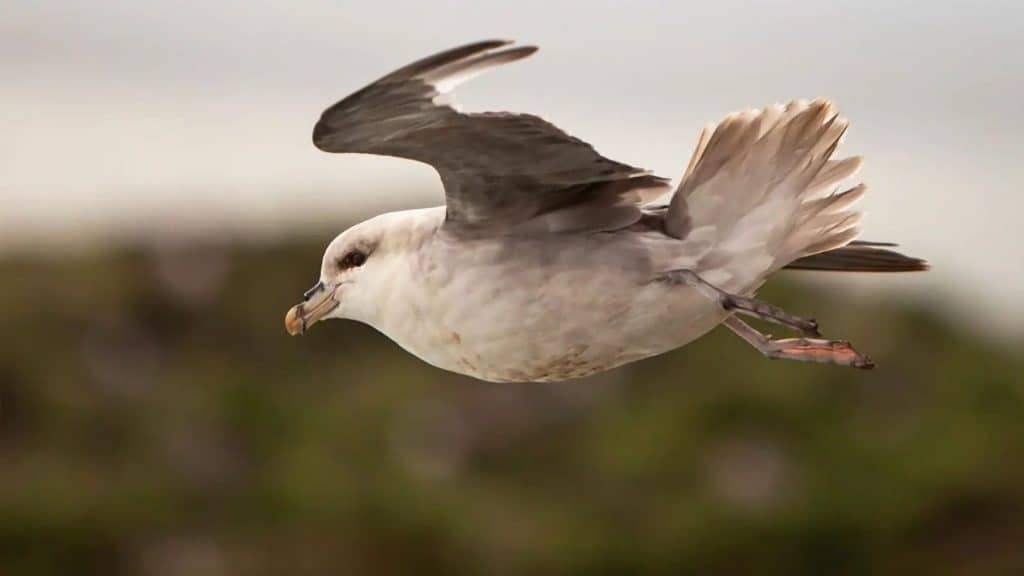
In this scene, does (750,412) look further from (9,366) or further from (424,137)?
(424,137)

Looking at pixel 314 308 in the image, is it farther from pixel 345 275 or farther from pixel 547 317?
pixel 547 317

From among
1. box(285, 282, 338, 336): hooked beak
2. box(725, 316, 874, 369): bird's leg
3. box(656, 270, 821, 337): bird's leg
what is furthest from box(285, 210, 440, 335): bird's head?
box(725, 316, 874, 369): bird's leg

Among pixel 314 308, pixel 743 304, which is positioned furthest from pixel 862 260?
pixel 314 308

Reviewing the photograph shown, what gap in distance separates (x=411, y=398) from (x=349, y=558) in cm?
82

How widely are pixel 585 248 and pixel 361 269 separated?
273mm

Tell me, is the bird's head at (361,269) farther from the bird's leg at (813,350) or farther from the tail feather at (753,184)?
the bird's leg at (813,350)

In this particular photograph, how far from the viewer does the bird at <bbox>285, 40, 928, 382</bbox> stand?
6.69 feet

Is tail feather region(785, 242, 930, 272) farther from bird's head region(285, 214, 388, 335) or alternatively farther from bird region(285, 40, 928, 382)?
bird's head region(285, 214, 388, 335)

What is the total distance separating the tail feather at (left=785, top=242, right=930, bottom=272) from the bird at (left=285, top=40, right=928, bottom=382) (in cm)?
11

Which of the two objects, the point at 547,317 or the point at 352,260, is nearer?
the point at 547,317

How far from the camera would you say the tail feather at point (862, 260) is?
7.63 feet

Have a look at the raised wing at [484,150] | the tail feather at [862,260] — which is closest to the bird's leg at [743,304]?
the raised wing at [484,150]

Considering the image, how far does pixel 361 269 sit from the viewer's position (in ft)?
7.08

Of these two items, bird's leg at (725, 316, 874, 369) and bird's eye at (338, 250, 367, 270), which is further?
bird's eye at (338, 250, 367, 270)
